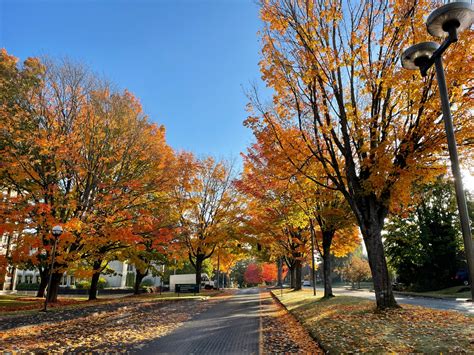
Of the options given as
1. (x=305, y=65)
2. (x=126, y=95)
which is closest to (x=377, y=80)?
(x=305, y=65)

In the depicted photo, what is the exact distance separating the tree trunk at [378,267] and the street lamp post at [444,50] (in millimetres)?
7177

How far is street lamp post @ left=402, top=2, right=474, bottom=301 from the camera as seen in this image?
438 centimetres

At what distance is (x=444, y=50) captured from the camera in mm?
4922

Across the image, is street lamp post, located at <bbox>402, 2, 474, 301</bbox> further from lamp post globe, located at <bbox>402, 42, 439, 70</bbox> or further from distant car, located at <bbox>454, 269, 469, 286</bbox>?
distant car, located at <bbox>454, 269, 469, 286</bbox>

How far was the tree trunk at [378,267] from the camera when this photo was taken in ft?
35.8

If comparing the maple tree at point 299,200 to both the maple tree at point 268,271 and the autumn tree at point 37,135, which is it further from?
the maple tree at point 268,271

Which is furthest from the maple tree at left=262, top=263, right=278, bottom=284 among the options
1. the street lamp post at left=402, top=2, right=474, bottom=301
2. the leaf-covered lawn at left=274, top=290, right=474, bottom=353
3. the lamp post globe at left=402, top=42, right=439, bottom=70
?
the street lamp post at left=402, top=2, right=474, bottom=301

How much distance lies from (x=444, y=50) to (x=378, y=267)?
8250 millimetres

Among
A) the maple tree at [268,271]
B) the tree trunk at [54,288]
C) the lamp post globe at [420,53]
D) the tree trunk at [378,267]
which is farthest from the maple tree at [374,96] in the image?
the maple tree at [268,271]

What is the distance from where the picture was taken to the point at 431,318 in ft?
30.7

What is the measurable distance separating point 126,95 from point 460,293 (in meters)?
29.7

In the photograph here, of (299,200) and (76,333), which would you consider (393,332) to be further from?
(299,200)

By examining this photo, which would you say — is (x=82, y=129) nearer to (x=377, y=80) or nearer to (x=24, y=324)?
(x=24, y=324)

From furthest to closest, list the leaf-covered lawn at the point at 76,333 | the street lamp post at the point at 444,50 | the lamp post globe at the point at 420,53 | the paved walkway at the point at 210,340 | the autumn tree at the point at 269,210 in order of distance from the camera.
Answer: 1. the autumn tree at the point at 269,210
2. the leaf-covered lawn at the point at 76,333
3. the paved walkway at the point at 210,340
4. the lamp post globe at the point at 420,53
5. the street lamp post at the point at 444,50
